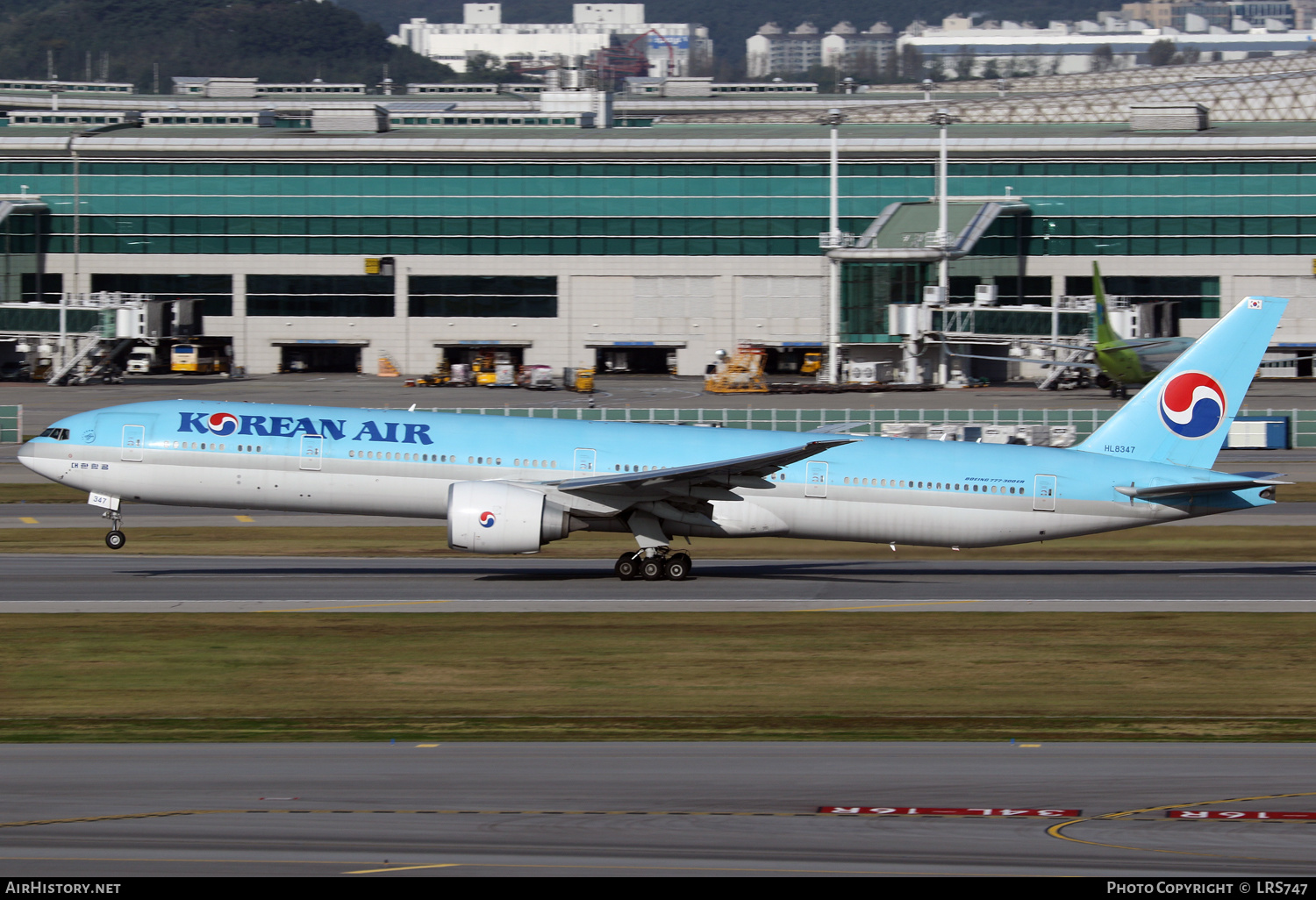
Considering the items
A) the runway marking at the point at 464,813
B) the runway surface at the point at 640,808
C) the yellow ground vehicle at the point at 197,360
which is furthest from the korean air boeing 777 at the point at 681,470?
the yellow ground vehicle at the point at 197,360

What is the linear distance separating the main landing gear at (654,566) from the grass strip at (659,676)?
4.96 m

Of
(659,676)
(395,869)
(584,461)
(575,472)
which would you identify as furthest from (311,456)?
(395,869)

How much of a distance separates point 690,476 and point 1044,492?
32.1 ft

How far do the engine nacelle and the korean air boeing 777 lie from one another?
0.29 metres

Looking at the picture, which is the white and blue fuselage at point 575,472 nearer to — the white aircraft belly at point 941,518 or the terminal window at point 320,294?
the white aircraft belly at point 941,518

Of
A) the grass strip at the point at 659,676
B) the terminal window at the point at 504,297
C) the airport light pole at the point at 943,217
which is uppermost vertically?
the airport light pole at the point at 943,217

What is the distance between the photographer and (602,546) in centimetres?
4703

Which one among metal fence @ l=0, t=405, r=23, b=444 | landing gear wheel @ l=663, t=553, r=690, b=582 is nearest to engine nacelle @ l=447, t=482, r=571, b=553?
landing gear wheel @ l=663, t=553, r=690, b=582

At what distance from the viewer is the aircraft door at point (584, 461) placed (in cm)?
3794

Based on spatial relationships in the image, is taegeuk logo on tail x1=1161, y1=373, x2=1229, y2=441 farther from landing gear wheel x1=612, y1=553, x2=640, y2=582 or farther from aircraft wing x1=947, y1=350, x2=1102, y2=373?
aircraft wing x1=947, y1=350, x2=1102, y2=373

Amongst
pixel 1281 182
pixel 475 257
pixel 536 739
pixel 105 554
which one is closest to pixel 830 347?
pixel 475 257

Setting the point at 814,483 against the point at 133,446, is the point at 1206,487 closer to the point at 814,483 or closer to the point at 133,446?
the point at 814,483

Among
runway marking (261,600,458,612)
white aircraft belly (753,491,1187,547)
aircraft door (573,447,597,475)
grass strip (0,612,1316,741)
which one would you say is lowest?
grass strip (0,612,1316,741)

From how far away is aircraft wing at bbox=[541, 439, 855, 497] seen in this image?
36.3 metres
